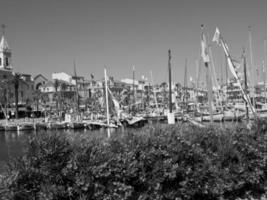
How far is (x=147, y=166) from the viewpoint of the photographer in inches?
257

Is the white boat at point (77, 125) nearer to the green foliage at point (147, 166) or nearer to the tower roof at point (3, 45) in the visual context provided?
the green foliage at point (147, 166)

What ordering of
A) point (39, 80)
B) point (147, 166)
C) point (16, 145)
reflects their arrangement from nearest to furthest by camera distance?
point (147, 166) < point (16, 145) < point (39, 80)

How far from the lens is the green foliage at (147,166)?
5.54 m

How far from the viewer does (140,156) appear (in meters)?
6.38

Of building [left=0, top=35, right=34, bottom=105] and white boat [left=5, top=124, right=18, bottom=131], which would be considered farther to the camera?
building [left=0, top=35, right=34, bottom=105]

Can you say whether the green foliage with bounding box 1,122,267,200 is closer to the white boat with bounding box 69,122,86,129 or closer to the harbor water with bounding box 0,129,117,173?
the harbor water with bounding box 0,129,117,173

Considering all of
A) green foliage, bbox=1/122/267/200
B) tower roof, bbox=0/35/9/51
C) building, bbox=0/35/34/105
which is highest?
tower roof, bbox=0/35/9/51

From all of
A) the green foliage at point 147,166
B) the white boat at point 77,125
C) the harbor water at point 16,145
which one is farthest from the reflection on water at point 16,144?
the white boat at point 77,125

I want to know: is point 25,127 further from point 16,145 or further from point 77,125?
point 16,145

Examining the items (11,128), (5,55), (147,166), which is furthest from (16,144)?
(5,55)

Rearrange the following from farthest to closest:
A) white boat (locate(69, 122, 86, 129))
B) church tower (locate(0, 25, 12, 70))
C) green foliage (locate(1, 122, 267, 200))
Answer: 1. church tower (locate(0, 25, 12, 70))
2. white boat (locate(69, 122, 86, 129))
3. green foliage (locate(1, 122, 267, 200))

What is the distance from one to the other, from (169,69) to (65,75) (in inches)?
4728

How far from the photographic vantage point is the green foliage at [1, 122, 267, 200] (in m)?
5.54

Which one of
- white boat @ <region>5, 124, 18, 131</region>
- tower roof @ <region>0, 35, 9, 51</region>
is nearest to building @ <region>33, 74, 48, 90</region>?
tower roof @ <region>0, 35, 9, 51</region>
